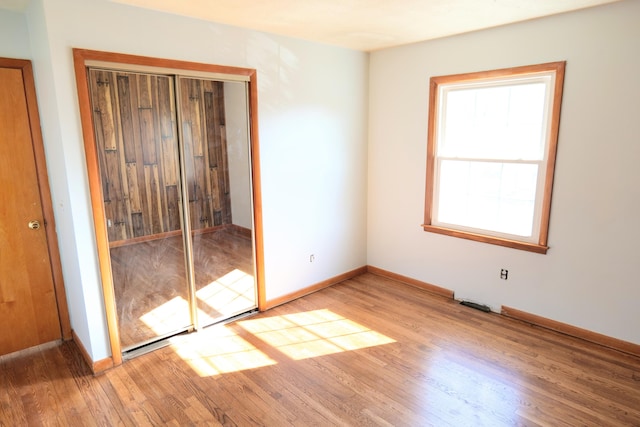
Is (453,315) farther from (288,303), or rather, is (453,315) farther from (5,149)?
(5,149)

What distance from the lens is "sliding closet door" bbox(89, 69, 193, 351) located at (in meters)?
2.71

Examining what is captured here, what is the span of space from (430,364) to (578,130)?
83.7 inches

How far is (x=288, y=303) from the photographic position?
12.8 ft

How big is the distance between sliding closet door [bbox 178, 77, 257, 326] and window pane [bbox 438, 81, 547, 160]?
1976 millimetres

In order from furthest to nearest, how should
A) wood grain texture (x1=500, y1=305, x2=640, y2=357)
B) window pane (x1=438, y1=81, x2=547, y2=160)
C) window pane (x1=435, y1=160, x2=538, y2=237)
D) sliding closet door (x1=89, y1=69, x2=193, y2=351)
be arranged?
window pane (x1=435, y1=160, x2=538, y2=237) < window pane (x1=438, y1=81, x2=547, y2=160) < wood grain texture (x1=500, y1=305, x2=640, y2=357) < sliding closet door (x1=89, y1=69, x2=193, y2=351)

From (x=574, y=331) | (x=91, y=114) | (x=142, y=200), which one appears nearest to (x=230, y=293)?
(x=142, y=200)

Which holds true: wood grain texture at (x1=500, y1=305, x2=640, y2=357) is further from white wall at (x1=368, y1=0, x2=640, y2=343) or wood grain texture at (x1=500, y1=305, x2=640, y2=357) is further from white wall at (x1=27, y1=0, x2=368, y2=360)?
white wall at (x1=27, y1=0, x2=368, y2=360)

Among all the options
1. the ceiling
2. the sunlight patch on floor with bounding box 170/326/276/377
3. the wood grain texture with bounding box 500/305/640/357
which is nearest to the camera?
the ceiling

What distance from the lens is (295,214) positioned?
386 cm

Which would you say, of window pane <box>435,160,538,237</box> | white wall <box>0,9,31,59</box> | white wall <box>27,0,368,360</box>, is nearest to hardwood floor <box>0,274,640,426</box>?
white wall <box>27,0,368,360</box>

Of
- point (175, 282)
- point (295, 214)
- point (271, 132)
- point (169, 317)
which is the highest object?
point (271, 132)

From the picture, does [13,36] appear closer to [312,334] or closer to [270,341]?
[270,341]

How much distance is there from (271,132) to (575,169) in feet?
8.33

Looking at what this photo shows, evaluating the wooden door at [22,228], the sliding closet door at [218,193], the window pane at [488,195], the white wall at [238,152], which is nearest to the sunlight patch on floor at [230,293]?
the sliding closet door at [218,193]
